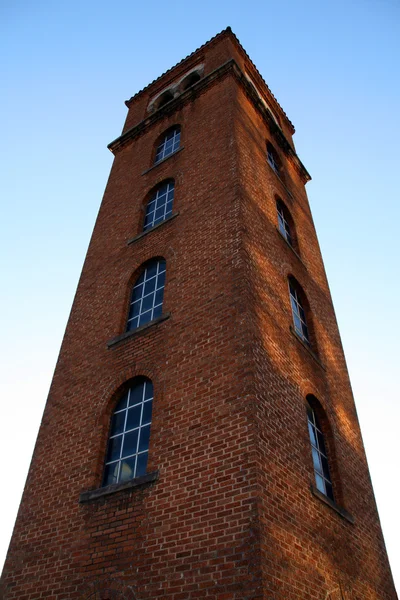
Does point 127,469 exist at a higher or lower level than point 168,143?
lower

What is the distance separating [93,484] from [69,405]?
1737 mm

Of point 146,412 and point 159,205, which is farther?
point 159,205

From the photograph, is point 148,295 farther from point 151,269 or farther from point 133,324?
point 151,269

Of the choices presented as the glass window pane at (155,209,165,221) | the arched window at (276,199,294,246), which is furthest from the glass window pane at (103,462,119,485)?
the arched window at (276,199,294,246)

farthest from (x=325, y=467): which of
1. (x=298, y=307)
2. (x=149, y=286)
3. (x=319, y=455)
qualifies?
(x=149, y=286)

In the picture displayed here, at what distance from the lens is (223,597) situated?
483cm

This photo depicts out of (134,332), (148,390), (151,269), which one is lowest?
(148,390)

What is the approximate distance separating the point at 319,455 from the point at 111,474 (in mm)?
3250

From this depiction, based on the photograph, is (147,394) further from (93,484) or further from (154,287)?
(154,287)

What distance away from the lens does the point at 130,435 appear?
7.32 meters

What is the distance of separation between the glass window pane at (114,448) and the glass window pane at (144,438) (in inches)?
18.4

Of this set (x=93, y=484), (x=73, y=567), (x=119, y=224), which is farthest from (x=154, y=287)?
(x=73, y=567)

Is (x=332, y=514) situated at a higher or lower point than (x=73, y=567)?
higher

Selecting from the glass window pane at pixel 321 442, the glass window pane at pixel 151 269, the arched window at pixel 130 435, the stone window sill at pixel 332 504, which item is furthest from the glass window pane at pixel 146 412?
the glass window pane at pixel 151 269
